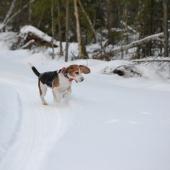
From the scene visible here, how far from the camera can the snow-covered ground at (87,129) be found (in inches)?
209

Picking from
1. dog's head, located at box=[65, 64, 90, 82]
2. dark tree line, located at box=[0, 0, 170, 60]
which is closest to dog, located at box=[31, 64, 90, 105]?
dog's head, located at box=[65, 64, 90, 82]

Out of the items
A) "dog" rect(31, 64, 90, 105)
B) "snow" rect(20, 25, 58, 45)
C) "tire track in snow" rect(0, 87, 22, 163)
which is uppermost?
"snow" rect(20, 25, 58, 45)

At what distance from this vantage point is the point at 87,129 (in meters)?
6.69

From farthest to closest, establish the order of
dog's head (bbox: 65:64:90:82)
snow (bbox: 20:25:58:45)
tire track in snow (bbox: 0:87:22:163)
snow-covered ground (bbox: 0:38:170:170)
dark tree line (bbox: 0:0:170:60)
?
snow (bbox: 20:25:58:45)
dark tree line (bbox: 0:0:170:60)
dog's head (bbox: 65:64:90:82)
tire track in snow (bbox: 0:87:22:163)
snow-covered ground (bbox: 0:38:170:170)

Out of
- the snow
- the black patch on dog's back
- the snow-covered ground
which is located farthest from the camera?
the snow

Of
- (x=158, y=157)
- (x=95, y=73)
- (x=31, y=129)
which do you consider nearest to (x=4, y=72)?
(x=95, y=73)

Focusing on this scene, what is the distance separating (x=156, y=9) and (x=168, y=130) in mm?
12385

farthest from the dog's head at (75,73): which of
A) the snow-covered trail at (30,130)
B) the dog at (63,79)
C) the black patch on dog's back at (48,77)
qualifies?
the snow-covered trail at (30,130)

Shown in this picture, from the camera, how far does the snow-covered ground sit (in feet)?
17.4

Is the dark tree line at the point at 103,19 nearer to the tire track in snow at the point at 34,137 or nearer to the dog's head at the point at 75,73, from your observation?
the dog's head at the point at 75,73

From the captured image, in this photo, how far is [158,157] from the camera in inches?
210

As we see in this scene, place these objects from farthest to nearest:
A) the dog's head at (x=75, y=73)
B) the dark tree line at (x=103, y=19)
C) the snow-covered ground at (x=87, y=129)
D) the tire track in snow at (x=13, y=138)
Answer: the dark tree line at (x=103, y=19) < the dog's head at (x=75, y=73) < the tire track in snow at (x=13, y=138) < the snow-covered ground at (x=87, y=129)

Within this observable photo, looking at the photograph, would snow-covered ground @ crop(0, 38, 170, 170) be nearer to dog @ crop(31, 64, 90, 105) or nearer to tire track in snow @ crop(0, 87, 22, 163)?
tire track in snow @ crop(0, 87, 22, 163)

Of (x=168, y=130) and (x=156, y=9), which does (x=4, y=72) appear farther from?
(x=168, y=130)
